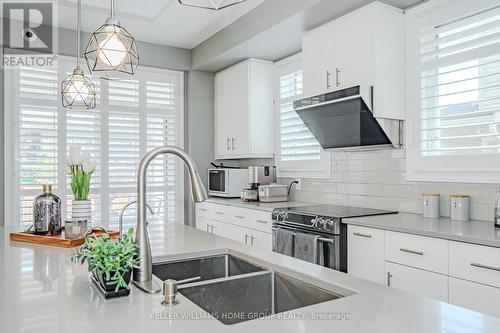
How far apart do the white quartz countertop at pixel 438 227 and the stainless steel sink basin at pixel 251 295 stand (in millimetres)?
1098

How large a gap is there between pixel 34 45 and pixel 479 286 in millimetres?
4340

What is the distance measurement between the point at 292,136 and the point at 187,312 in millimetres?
3277

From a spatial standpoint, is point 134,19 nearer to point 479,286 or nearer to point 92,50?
point 92,50

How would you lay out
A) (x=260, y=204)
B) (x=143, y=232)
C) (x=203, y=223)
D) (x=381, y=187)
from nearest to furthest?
(x=143, y=232), (x=381, y=187), (x=260, y=204), (x=203, y=223)

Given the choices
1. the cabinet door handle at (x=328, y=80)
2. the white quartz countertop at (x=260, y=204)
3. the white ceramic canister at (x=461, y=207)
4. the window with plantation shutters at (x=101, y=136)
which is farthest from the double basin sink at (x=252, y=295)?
the window with plantation shutters at (x=101, y=136)

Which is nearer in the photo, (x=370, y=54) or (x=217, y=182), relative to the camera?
(x=370, y=54)

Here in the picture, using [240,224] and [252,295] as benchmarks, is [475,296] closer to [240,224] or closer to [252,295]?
[252,295]

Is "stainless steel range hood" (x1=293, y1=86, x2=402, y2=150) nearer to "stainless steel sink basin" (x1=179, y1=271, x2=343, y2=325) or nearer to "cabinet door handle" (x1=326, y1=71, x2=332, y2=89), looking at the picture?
"cabinet door handle" (x1=326, y1=71, x2=332, y2=89)

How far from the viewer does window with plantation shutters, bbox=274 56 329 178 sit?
390 cm

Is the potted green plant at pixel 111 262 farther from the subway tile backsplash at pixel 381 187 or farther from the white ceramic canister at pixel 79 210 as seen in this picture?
the subway tile backsplash at pixel 381 187

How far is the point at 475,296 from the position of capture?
1.96 metres

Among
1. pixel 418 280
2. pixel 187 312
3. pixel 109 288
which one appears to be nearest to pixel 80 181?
pixel 109 288

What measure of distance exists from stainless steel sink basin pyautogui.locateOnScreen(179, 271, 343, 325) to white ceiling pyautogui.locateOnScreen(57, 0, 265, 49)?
275cm

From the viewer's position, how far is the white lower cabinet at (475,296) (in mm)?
1881
